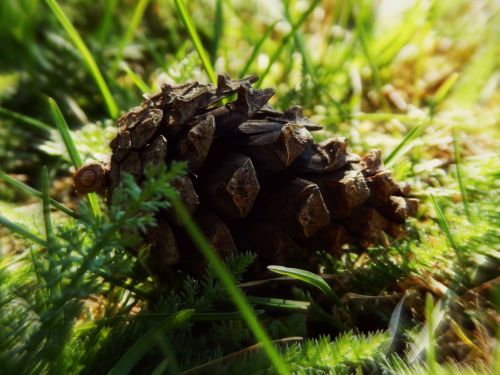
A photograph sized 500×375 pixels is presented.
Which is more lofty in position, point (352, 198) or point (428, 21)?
point (428, 21)

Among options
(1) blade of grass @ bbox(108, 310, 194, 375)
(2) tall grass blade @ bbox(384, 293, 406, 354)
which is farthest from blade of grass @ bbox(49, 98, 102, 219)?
(2) tall grass blade @ bbox(384, 293, 406, 354)

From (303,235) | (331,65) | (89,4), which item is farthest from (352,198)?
(89,4)

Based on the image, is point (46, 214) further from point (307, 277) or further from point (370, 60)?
point (370, 60)

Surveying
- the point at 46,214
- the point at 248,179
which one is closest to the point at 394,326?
the point at 248,179

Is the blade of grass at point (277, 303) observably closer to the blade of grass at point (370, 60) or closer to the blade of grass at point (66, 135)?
Result: the blade of grass at point (66, 135)

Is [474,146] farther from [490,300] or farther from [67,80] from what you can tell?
[67,80]

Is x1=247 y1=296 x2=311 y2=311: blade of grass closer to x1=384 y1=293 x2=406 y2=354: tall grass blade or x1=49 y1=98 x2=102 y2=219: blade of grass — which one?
x1=384 y1=293 x2=406 y2=354: tall grass blade

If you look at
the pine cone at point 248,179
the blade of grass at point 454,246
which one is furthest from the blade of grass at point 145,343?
the blade of grass at point 454,246
